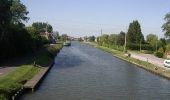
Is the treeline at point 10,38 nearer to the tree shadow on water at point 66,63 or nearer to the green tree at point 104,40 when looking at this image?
the tree shadow on water at point 66,63

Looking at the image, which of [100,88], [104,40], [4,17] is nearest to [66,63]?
[4,17]

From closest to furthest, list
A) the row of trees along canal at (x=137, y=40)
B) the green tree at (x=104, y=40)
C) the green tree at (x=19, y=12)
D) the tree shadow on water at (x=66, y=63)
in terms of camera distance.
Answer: the tree shadow on water at (x=66, y=63), the green tree at (x=19, y=12), the row of trees along canal at (x=137, y=40), the green tree at (x=104, y=40)

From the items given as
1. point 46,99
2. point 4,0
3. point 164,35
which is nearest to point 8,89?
point 46,99

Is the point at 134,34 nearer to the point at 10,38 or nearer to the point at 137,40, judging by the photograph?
the point at 137,40

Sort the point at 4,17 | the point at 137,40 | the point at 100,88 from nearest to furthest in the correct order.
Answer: the point at 100,88 → the point at 4,17 → the point at 137,40

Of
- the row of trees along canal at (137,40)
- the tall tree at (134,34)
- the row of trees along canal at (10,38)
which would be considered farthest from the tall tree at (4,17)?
the tall tree at (134,34)

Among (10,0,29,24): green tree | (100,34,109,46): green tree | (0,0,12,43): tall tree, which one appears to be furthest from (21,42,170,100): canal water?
(100,34,109,46): green tree

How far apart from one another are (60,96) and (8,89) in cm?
490

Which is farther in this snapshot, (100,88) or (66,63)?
(66,63)

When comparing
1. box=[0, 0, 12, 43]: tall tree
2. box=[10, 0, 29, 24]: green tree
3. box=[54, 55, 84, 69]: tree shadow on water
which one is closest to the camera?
box=[0, 0, 12, 43]: tall tree

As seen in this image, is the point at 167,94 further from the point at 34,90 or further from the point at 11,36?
the point at 11,36

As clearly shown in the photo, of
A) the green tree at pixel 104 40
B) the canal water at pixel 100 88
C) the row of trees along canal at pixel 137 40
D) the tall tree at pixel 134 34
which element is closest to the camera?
the canal water at pixel 100 88

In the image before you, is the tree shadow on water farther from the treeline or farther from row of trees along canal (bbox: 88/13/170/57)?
row of trees along canal (bbox: 88/13/170/57)

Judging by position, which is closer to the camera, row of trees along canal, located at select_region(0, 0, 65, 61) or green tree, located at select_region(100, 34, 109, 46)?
row of trees along canal, located at select_region(0, 0, 65, 61)
